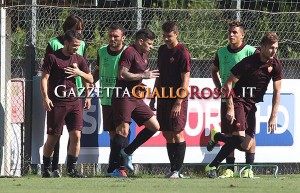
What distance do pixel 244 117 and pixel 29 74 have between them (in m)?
3.39

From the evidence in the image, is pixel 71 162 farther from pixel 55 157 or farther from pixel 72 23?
pixel 72 23

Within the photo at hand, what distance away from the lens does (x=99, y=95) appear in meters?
15.5

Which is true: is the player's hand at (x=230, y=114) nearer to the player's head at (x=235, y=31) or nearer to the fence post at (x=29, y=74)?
the player's head at (x=235, y=31)

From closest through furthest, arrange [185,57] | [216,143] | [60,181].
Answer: [60,181]
[185,57]
[216,143]

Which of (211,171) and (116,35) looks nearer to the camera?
(211,171)

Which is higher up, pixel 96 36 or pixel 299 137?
pixel 96 36

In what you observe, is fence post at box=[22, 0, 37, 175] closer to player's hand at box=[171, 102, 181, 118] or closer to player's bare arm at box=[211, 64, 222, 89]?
player's hand at box=[171, 102, 181, 118]

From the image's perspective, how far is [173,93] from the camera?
1465 centimetres

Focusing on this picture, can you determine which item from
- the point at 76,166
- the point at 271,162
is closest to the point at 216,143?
the point at 271,162

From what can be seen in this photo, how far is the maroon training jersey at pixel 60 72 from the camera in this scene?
46.7 ft

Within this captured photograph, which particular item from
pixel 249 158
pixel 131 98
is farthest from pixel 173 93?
pixel 249 158

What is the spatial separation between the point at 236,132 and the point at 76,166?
109 inches

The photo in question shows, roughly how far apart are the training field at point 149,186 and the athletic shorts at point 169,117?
4.41ft

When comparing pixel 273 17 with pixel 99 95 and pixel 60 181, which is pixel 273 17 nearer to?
pixel 99 95
